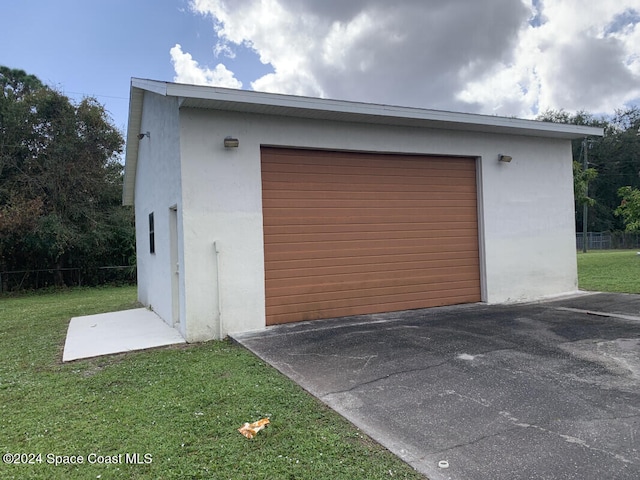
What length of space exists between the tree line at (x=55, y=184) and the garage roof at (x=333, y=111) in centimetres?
1016

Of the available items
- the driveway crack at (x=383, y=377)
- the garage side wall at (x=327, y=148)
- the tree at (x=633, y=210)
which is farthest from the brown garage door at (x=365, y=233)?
the tree at (x=633, y=210)

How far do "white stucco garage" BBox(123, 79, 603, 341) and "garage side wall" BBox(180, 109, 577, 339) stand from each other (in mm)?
22

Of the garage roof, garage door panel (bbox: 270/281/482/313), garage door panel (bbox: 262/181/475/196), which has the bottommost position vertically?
garage door panel (bbox: 270/281/482/313)

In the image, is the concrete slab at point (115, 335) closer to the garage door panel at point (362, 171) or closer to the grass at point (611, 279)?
the garage door panel at point (362, 171)

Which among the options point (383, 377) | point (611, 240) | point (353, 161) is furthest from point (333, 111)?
point (611, 240)

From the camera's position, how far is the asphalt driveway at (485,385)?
2.66 metres

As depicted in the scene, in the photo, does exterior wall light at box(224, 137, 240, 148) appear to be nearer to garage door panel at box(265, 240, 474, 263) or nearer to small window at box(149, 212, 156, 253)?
garage door panel at box(265, 240, 474, 263)

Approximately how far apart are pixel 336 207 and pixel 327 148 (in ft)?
3.31

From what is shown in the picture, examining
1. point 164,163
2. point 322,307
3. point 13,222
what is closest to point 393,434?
point 322,307

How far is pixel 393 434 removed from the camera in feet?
9.91

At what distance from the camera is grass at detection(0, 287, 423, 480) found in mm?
2670

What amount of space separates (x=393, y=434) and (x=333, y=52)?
13.4 m

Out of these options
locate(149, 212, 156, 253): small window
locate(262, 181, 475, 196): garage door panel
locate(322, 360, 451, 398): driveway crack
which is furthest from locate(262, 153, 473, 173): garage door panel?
locate(322, 360, 451, 398): driveway crack

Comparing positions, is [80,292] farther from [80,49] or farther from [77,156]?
[80,49]
